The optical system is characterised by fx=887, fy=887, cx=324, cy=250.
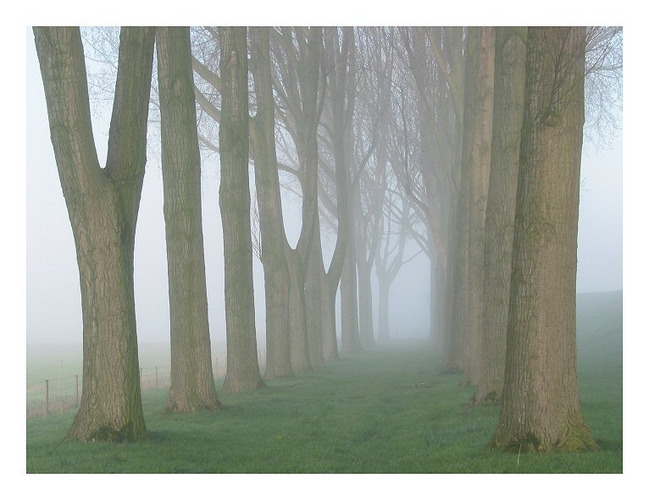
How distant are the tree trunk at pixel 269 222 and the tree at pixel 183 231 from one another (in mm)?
7277

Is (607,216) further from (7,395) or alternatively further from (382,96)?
(382,96)

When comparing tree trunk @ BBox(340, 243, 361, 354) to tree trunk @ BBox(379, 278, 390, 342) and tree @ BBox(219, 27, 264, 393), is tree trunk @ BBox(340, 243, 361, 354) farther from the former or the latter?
tree @ BBox(219, 27, 264, 393)

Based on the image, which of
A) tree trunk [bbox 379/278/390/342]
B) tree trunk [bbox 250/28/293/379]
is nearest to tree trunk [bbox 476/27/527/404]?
tree trunk [bbox 250/28/293/379]

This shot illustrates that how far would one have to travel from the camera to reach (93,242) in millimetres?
10383

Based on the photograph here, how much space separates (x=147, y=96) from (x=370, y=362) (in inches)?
787

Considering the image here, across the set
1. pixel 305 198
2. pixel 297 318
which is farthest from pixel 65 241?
pixel 305 198

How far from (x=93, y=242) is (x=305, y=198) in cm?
1507

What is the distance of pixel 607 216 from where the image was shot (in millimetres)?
13773

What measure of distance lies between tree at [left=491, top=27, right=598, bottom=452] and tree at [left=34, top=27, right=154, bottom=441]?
14.5ft

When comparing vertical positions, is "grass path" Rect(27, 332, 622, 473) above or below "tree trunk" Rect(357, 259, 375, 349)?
A: above

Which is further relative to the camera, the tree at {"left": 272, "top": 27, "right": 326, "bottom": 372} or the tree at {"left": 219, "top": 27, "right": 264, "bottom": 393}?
the tree at {"left": 272, "top": 27, "right": 326, "bottom": 372}

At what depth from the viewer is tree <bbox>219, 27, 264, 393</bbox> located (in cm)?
1794

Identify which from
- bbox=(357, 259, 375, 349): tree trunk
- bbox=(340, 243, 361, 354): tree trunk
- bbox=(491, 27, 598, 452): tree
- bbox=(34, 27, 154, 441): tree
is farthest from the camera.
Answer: bbox=(357, 259, 375, 349): tree trunk

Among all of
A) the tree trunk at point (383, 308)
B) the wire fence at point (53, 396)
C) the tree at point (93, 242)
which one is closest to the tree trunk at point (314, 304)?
the wire fence at point (53, 396)
